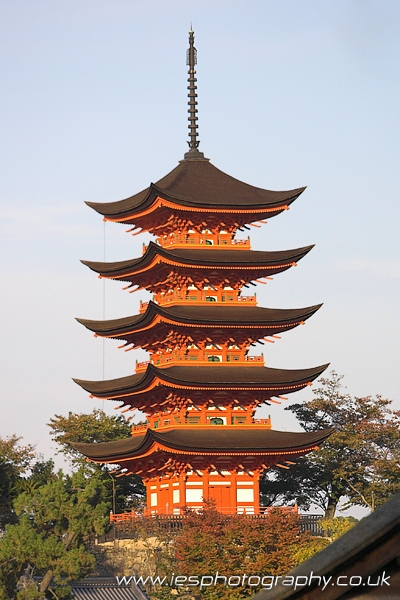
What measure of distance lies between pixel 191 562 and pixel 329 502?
2713 cm

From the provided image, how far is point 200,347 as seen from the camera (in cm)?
5269

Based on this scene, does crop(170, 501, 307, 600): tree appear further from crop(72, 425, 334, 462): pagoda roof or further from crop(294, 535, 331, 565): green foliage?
crop(72, 425, 334, 462): pagoda roof

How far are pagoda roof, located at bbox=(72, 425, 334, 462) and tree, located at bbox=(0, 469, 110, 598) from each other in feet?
19.3

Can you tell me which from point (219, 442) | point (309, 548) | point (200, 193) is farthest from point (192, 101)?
point (309, 548)

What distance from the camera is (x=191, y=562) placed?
136 feet

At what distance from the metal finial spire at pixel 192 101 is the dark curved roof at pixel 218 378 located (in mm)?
11853

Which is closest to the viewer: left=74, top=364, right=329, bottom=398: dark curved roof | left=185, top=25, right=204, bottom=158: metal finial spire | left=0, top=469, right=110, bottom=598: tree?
left=0, top=469, right=110, bottom=598: tree

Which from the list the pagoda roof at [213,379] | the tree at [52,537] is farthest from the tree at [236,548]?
the pagoda roof at [213,379]

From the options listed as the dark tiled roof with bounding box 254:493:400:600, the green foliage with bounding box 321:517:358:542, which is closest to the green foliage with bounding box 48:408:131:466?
the green foliage with bounding box 321:517:358:542

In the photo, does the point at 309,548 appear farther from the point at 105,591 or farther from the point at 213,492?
the point at 213,492

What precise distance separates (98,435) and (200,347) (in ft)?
66.0

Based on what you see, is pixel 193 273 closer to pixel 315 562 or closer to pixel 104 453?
pixel 104 453

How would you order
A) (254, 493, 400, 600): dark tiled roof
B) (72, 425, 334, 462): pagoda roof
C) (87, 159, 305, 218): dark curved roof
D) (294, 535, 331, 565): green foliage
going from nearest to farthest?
1. (254, 493, 400, 600): dark tiled roof
2. (294, 535, 331, 565): green foliage
3. (72, 425, 334, 462): pagoda roof
4. (87, 159, 305, 218): dark curved roof

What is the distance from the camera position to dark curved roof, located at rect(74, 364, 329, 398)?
163 feet
